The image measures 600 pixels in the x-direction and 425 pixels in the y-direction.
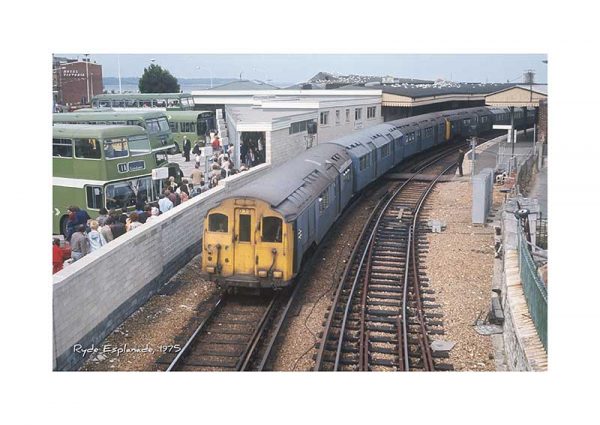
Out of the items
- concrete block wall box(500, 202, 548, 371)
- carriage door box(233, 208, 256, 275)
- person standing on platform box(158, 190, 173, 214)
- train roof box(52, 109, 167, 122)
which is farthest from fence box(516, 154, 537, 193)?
train roof box(52, 109, 167, 122)

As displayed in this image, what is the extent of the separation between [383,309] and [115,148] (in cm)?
866

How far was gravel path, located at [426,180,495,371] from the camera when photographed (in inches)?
471

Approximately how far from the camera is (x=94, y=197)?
17.5 meters

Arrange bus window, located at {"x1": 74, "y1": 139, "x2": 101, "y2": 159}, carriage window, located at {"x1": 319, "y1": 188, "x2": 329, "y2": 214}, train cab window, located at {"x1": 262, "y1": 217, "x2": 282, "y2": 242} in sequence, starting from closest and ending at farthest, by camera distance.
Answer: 1. train cab window, located at {"x1": 262, "y1": 217, "x2": 282, "y2": 242}
2. carriage window, located at {"x1": 319, "y1": 188, "x2": 329, "y2": 214}
3. bus window, located at {"x1": 74, "y1": 139, "x2": 101, "y2": 159}

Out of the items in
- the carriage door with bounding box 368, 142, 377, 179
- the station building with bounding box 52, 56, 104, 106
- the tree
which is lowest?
the carriage door with bounding box 368, 142, 377, 179

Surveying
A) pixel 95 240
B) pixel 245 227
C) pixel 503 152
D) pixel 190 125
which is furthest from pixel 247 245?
pixel 190 125

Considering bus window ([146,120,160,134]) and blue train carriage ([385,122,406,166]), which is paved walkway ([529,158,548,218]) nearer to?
blue train carriage ([385,122,406,166])

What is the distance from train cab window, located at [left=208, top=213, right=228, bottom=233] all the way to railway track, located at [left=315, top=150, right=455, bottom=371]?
260cm

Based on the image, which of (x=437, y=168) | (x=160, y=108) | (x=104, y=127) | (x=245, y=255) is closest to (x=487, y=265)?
(x=245, y=255)

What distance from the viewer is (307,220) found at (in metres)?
15.1

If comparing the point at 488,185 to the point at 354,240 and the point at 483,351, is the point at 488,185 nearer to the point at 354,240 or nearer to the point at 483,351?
the point at 354,240

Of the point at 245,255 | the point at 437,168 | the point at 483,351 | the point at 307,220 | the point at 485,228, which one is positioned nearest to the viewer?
the point at 483,351

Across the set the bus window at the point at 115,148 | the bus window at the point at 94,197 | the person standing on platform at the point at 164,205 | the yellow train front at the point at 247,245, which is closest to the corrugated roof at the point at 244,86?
the bus window at the point at 115,148

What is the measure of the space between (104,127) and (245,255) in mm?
6789
